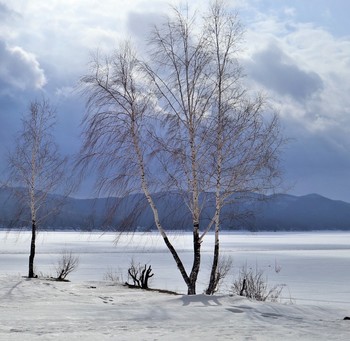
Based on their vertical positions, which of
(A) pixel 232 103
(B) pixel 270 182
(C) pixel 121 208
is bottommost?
(C) pixel 121 208

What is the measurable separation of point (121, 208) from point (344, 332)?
985 cm

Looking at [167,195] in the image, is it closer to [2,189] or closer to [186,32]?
[186,32]

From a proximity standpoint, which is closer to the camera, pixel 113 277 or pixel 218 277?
pixel 218 277

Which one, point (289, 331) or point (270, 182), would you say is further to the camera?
point (270, 182)

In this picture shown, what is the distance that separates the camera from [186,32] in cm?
1927

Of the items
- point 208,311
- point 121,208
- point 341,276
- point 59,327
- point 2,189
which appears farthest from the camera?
point 341,276

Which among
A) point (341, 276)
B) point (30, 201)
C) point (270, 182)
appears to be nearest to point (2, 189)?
point (30, 201)

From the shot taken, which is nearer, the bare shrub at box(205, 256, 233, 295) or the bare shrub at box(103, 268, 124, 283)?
the bare shrub at box(205, 256, 233, 295)

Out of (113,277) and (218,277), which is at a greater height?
(218,277)

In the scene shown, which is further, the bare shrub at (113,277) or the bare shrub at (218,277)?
the bare shrub at (113,277)

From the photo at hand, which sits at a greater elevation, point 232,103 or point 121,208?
point 232,103

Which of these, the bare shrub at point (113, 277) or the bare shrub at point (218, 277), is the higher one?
the bare shrub at point (218, 277)

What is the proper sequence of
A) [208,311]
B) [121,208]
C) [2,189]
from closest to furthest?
1. [208,311]
2. [121,208]
3. [2,189]

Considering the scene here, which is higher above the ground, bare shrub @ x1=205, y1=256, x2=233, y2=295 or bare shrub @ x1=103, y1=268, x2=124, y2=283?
bare shrub @ x1=205, y1=256, x2=233, y2=295
